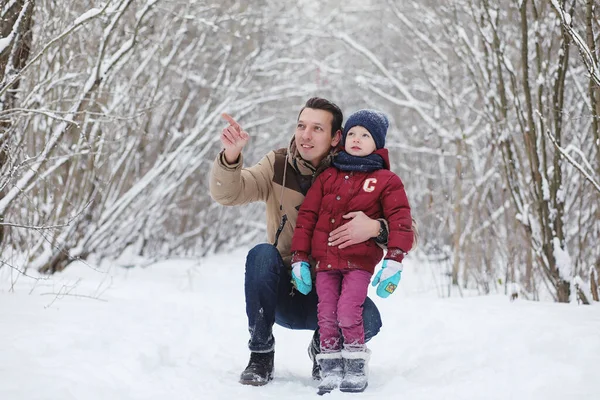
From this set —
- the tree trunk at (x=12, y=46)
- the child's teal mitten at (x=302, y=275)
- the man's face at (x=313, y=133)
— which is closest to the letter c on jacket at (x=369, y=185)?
the man's face at (x=313, y=133)

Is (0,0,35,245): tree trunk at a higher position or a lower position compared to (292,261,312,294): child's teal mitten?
higher

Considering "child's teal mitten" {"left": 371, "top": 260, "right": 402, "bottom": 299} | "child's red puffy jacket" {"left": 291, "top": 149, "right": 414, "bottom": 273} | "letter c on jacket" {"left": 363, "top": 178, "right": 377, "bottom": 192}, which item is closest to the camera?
"child's teal mitten" {"left": 371, "top": 260, "right": 402, "bottom": 299}

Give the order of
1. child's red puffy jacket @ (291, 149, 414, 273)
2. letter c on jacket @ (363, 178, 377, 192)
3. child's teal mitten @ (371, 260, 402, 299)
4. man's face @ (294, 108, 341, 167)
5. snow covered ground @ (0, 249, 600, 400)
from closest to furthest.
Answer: snow covered ground @ (0, 249, 600, 400)
child's teal mitten @ (371, 260, 402, 299)
child's red puffy jacket @ (291, 149, 414, 273)
letter c on jacket @ (363, 178, 377, 192)
man's face @ (294, 108, 341, 167)

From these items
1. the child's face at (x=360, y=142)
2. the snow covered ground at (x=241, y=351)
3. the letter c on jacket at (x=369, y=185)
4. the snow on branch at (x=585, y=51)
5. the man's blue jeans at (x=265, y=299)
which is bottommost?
the snow covered ground at (x=241, y=351)

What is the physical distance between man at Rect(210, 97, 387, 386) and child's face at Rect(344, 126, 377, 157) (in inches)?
4.8

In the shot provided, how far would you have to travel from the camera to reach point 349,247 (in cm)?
249

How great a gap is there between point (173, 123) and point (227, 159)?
186 inches

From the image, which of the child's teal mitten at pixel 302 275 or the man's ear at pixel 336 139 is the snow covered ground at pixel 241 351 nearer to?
the child's teal mitten at pixel 302 275

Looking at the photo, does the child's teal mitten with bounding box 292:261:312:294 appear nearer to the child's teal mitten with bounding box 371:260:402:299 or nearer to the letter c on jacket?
the child's teal mitten with bounding box 371:260:402:299

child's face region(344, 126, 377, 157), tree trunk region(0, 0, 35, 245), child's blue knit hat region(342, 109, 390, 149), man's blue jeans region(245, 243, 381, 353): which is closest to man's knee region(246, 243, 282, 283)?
man's blue jeans region(245, 243, 381, 353)

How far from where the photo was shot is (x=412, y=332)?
3.60 meters

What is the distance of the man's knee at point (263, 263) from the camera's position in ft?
8.42

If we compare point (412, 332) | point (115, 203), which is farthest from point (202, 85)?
point (412, 332)

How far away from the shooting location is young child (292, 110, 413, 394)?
2.40 m
